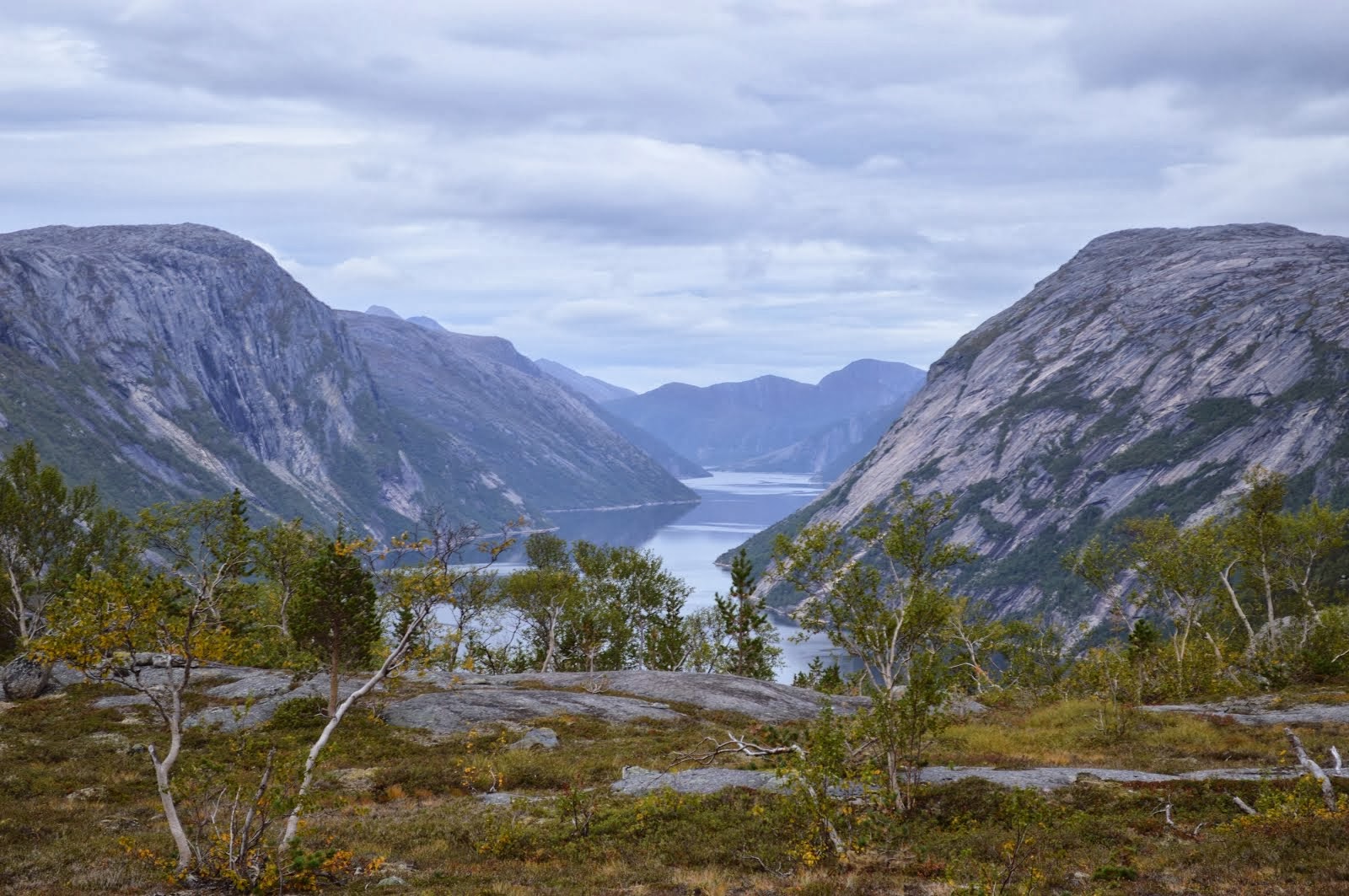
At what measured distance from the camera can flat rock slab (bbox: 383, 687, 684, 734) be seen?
1873 inches

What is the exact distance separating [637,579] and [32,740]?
229ft

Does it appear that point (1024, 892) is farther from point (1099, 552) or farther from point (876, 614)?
point (1099, 552)

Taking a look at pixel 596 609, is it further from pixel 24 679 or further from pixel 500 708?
pixel 24 679

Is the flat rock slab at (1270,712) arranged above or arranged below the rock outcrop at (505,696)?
above

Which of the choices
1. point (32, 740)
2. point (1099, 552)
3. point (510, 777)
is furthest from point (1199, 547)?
point (32, 740)

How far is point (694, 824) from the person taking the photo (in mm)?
26562

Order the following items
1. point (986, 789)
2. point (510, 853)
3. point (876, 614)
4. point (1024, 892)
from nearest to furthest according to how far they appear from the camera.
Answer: point (1024, 892) → point (510, 853) → point (986, 789) → point (876, 614)

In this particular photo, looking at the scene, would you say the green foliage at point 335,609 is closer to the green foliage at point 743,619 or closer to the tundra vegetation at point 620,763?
the tundra vegetation at point 620,763

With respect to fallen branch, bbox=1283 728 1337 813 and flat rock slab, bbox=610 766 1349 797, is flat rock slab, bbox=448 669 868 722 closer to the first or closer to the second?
flat rock slab, bbox=610 766 1349 797

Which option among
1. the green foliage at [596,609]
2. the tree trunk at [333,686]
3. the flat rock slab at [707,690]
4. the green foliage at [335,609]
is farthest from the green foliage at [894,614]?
the green foliage at [596,609]

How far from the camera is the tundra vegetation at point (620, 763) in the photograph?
21.5 metres

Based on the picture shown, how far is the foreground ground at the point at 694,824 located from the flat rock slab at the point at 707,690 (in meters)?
19.0

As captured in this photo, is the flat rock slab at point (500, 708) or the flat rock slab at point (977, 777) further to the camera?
the flat rock slab at point (500, 708)

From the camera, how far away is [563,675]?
70.1 meters
